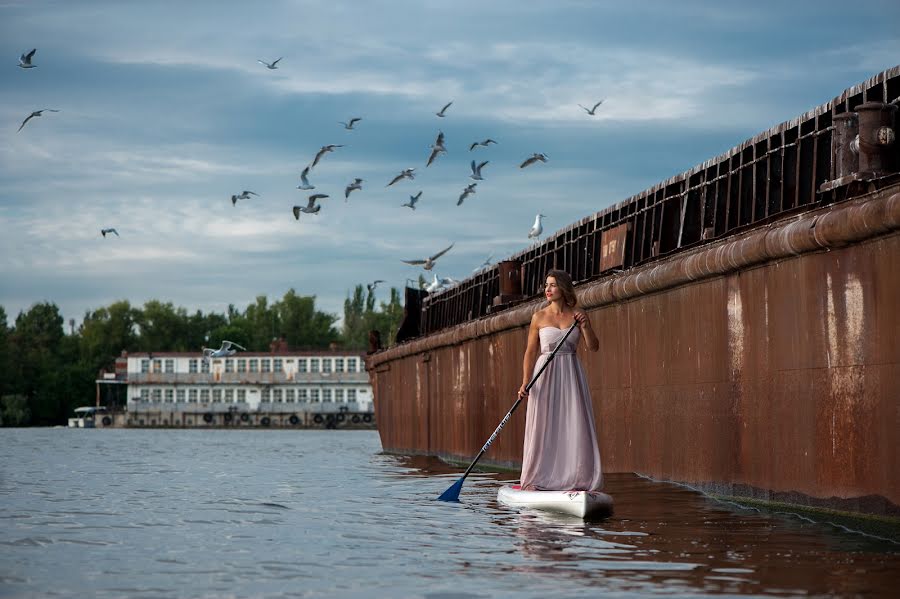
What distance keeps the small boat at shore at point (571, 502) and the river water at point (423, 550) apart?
0.14 m

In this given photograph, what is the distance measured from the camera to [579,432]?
1362cm

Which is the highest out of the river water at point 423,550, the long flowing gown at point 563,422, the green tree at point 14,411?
the green tree at point 14,411

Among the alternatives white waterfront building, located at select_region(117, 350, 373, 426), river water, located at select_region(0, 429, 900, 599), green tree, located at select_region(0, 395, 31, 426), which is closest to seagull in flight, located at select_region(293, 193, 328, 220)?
river water, located at select_region(0, 429, 900, 599)

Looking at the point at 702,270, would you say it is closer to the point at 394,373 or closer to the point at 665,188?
the point at 665,188

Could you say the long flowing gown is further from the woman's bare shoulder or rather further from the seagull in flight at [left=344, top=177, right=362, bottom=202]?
the seagull in flight at [left=344, top=177, right=362, bottom=202]

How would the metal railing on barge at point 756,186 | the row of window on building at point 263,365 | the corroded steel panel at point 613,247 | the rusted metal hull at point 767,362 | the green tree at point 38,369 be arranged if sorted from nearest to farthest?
the rusted metal hull at point 767,362, the metal railing on barge at point 756,186, the corroded steel panel at point 613,247, the row of window on building at point 263,365, the green tree at point 38,369

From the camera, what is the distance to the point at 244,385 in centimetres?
16488

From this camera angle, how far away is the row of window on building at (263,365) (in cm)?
16175

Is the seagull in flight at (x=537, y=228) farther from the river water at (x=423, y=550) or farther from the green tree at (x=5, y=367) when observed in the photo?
the green tree at (x=5, y=367)

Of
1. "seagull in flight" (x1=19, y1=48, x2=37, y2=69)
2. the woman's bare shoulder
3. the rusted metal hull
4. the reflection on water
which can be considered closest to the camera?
the reflection on water

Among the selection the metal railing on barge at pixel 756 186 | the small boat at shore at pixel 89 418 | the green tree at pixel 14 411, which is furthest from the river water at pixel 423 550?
the green tree at pixel 14 411

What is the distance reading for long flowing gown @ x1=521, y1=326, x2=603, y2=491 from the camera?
1366 centimetres

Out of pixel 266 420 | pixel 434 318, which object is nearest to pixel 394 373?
pixel 434 318

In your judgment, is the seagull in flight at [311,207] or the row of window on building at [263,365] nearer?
the seagull in flight at [311,207]
